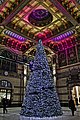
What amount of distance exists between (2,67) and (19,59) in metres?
2.88

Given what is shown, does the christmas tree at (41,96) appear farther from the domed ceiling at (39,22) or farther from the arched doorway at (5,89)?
the arched doorway at (5,89)

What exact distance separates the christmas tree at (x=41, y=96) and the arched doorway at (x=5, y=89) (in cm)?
1119

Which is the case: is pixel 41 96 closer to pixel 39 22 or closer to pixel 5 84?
pixel 39 22

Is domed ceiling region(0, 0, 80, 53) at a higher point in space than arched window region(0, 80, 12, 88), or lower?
higher

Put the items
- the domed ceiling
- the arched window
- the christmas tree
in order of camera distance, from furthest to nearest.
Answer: the arched window → the domed ceiling → the christmas tree

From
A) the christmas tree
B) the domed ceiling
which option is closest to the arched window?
the domed ceiling

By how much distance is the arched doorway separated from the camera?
16895mm

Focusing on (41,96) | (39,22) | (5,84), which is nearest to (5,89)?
(5,84)

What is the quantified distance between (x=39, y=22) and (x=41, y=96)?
431 inches

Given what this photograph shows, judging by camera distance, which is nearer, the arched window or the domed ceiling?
the domed ceiling

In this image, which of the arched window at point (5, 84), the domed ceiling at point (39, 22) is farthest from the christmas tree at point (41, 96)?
the arched window at point (5, 84)

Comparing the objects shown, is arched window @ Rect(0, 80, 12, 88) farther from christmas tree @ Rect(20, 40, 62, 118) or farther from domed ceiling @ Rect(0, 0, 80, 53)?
christmas tree @ Rect(20, 40, 62, 118)

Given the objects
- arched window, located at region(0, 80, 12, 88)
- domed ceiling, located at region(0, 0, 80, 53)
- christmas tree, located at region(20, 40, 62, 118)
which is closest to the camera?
christmas tree, located at region(20, 40, 62, 118)

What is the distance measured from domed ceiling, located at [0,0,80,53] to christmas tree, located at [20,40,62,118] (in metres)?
7.03
